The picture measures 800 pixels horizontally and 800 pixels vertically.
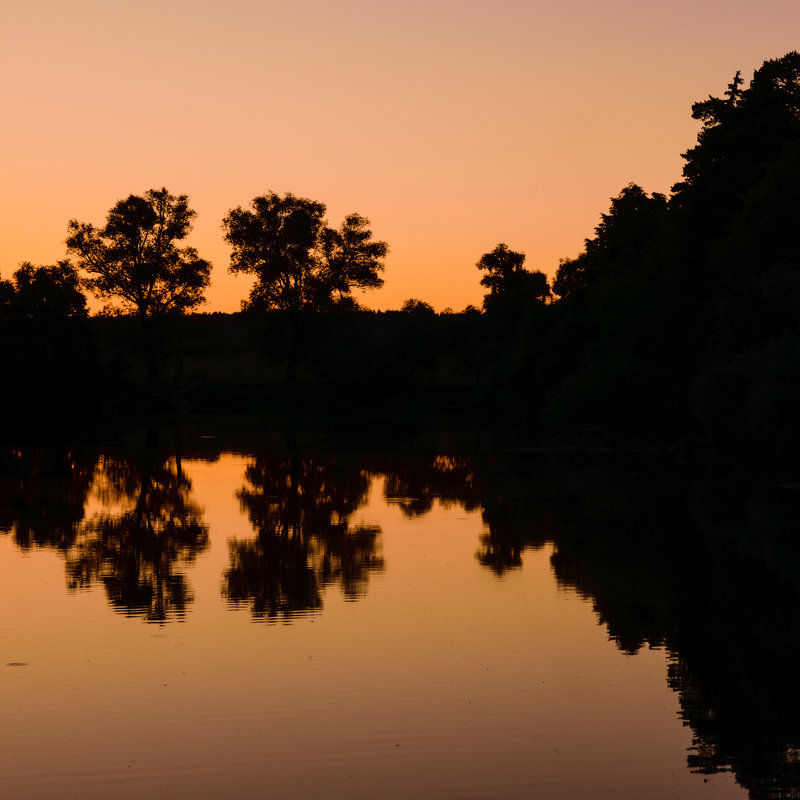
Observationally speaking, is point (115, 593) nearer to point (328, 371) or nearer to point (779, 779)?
point (779, 779)

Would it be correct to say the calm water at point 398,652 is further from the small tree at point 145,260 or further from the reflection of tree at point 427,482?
the small tree at point 145,260

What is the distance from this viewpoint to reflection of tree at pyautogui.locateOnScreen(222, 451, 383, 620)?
58.7ft

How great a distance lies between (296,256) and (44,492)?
66.0 metres

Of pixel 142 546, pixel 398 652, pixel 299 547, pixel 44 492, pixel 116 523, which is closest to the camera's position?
pixel 398 652

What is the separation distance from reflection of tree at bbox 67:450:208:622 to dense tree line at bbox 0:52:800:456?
59.6ft

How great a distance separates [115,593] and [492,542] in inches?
338

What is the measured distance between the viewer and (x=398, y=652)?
14.2 metres

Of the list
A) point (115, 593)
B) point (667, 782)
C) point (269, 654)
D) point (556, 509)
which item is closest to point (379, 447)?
point (556, 509)

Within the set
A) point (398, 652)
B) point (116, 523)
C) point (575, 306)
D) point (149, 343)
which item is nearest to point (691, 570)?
point (398, 652)

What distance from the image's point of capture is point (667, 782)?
32.0 feet

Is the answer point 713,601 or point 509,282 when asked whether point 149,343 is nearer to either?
point 509,282

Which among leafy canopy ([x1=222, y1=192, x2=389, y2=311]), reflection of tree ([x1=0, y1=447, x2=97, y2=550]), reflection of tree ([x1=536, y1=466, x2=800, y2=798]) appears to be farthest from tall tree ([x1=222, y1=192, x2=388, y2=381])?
reflection of tree ([x1=536, y1=466, x2=800, y2=798])

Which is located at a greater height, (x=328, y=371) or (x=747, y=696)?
(x=328, y=371)

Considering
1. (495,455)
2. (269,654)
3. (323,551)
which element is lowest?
(269,654)
